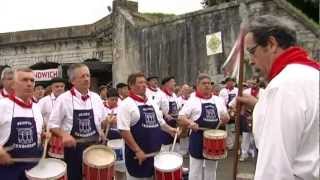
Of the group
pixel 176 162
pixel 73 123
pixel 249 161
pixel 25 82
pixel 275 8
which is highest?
pixel 275 8

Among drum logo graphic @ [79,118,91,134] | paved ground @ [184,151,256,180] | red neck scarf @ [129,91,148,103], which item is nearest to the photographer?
drum logo graphic @ [79,118,91,134]

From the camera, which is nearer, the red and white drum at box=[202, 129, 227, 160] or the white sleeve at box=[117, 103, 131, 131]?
the white sleeve at box=[117, 103, 131, 131]

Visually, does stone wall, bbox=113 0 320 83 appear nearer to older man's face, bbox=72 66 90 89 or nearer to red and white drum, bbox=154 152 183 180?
red and white drum, bbox=154 152 183 180

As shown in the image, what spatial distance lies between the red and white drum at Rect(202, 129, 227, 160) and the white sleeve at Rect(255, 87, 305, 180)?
21.8 feet

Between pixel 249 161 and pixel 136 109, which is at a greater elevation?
pixel 136 109

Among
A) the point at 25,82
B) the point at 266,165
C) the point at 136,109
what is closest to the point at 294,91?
the point at 266,165

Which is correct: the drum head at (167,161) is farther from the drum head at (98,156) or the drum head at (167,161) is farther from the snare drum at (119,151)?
the snare drum at (119,151)

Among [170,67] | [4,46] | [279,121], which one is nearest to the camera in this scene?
[279,121]

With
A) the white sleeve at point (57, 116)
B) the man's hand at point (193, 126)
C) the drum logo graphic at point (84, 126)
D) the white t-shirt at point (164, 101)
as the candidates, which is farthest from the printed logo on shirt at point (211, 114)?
the white t-shirt at point (164, 101)

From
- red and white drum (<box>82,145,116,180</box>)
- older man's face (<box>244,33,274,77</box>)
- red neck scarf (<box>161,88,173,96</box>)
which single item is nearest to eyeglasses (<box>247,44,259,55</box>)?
older man's face (<box>244,33,274,77</box>)

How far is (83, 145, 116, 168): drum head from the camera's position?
7.35 metres

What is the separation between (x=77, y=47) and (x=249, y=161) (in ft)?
56.0

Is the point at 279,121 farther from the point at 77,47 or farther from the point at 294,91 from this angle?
the point at 77,47

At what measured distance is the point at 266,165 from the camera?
2.76 m
